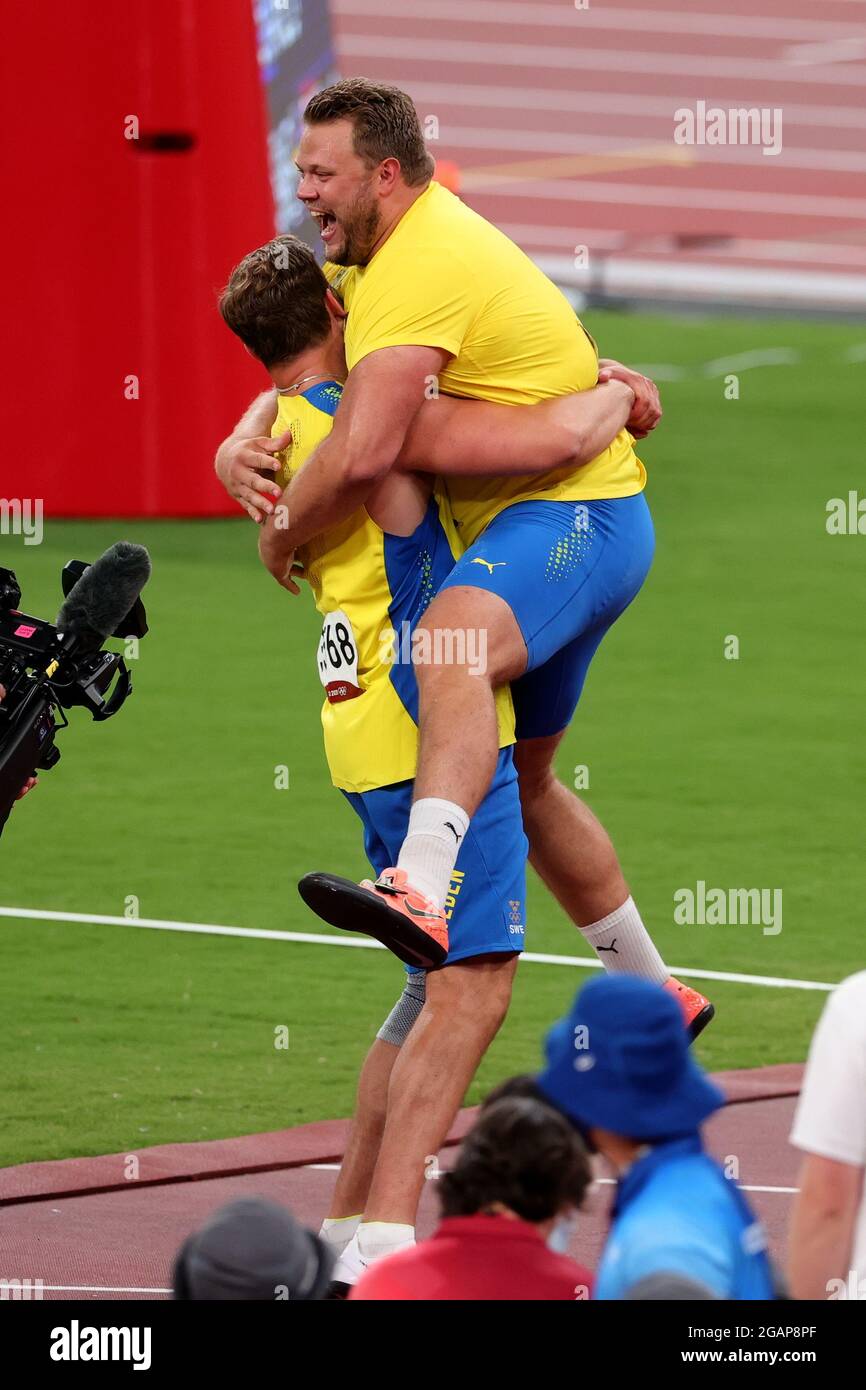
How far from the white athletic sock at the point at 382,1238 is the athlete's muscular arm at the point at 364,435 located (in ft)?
5.18

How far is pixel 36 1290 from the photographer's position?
17.5 ft

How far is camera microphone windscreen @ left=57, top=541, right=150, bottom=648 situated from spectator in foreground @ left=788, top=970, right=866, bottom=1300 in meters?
2.40

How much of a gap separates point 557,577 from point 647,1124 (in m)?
2.35

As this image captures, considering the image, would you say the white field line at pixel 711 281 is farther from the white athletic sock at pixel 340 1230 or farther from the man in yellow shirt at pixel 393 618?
the white athletic sock at pixel 340 1230

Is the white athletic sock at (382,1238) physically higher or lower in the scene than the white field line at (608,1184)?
higher

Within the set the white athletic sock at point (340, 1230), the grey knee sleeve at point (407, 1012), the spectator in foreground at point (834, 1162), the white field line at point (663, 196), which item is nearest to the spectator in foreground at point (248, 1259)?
the spectator in foreground at point (834, 1162)

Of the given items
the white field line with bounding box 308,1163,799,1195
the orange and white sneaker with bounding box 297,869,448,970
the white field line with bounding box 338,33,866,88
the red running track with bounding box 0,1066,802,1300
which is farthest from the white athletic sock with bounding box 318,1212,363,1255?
the white field line with bounding box 338,33,866,88

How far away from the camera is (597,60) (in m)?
34.0

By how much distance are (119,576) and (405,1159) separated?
1432mm

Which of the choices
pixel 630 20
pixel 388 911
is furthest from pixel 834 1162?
pixel 630 20

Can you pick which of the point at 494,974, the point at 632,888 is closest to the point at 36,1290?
the point at 494,974

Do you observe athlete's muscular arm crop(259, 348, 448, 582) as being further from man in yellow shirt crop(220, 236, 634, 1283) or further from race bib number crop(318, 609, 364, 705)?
race bib number crop(318, 609, 364, 705)

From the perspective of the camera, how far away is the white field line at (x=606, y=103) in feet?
111

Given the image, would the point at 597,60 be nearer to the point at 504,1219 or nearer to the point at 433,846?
the point at 433,846
